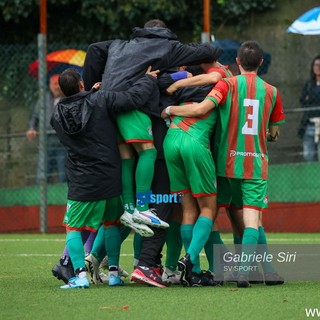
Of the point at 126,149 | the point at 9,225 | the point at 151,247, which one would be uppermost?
the point at 126,149

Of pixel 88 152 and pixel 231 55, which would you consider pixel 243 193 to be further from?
pixel 231 55

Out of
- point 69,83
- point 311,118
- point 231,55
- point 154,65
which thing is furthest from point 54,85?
point 69,83

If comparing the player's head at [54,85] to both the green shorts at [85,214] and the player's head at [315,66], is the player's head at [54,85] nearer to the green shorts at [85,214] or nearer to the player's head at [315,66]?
the player's head at [315,66]

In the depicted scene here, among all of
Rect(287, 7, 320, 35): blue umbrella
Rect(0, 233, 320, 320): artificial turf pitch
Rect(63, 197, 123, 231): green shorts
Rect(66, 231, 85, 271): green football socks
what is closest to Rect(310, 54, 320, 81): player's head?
Rect(287, 7, 320, 35): blue umbrella

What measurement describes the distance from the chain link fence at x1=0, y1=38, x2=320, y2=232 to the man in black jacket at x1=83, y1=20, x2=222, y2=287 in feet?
20.6

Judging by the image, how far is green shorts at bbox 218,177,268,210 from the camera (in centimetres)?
900

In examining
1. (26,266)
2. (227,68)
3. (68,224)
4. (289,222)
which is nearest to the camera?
(68,224)

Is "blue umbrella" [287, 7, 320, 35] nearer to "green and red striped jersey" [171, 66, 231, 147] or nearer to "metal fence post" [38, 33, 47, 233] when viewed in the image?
"metal fence post" [38, 33, 47, 233]

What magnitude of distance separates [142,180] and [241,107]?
3.06 ft

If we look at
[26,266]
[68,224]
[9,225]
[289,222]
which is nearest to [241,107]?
[68,224]

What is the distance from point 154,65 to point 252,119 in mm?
904

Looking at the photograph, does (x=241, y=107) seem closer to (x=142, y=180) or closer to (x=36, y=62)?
(x=142, y=180)

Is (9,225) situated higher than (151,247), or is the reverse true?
(151,247)

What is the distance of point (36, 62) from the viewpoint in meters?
16.0
